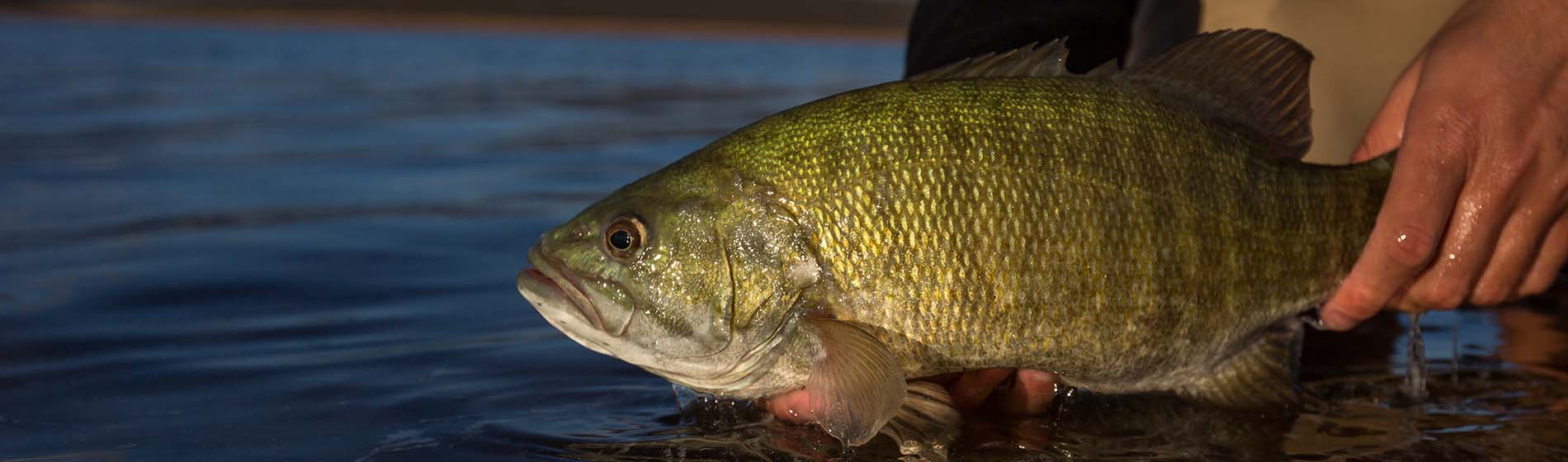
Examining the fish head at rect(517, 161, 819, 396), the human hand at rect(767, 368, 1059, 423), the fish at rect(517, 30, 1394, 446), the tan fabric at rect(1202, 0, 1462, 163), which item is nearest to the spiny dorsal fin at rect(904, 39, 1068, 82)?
the fish at rect(517, 30, 1394, 446)

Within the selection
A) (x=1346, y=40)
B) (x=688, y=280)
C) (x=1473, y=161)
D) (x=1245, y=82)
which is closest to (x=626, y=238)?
(x=688, y=280)

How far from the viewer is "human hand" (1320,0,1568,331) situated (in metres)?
3.32

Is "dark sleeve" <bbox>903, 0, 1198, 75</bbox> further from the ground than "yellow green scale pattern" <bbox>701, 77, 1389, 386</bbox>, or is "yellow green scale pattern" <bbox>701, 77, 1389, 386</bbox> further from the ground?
"dark sleeve" <bbox>903, 0, 1198, 75</bbox>

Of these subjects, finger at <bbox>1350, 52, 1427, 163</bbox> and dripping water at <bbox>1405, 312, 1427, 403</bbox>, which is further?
dripping water at <bbox>1405, 312, 1427, 403</bbox>

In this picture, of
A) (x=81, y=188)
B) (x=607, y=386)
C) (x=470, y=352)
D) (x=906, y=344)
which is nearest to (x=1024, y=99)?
(x=906, y=344)

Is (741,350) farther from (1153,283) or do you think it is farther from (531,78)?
(531,78)

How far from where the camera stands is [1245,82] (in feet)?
11.4

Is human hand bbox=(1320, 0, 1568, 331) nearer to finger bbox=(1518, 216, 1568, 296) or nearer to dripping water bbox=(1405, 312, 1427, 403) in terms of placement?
finger bbox=(1518, 216, 1568, 296)

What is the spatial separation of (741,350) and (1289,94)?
5.07ft

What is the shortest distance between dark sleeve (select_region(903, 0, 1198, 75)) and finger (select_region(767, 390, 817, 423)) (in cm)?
146

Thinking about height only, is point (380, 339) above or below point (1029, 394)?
above

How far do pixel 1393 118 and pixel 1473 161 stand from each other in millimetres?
443

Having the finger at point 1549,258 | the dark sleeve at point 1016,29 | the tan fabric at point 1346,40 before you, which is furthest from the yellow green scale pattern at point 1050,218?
the tan fabric at point 1346,40

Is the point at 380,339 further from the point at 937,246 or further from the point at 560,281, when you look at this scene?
the point at 937,246
